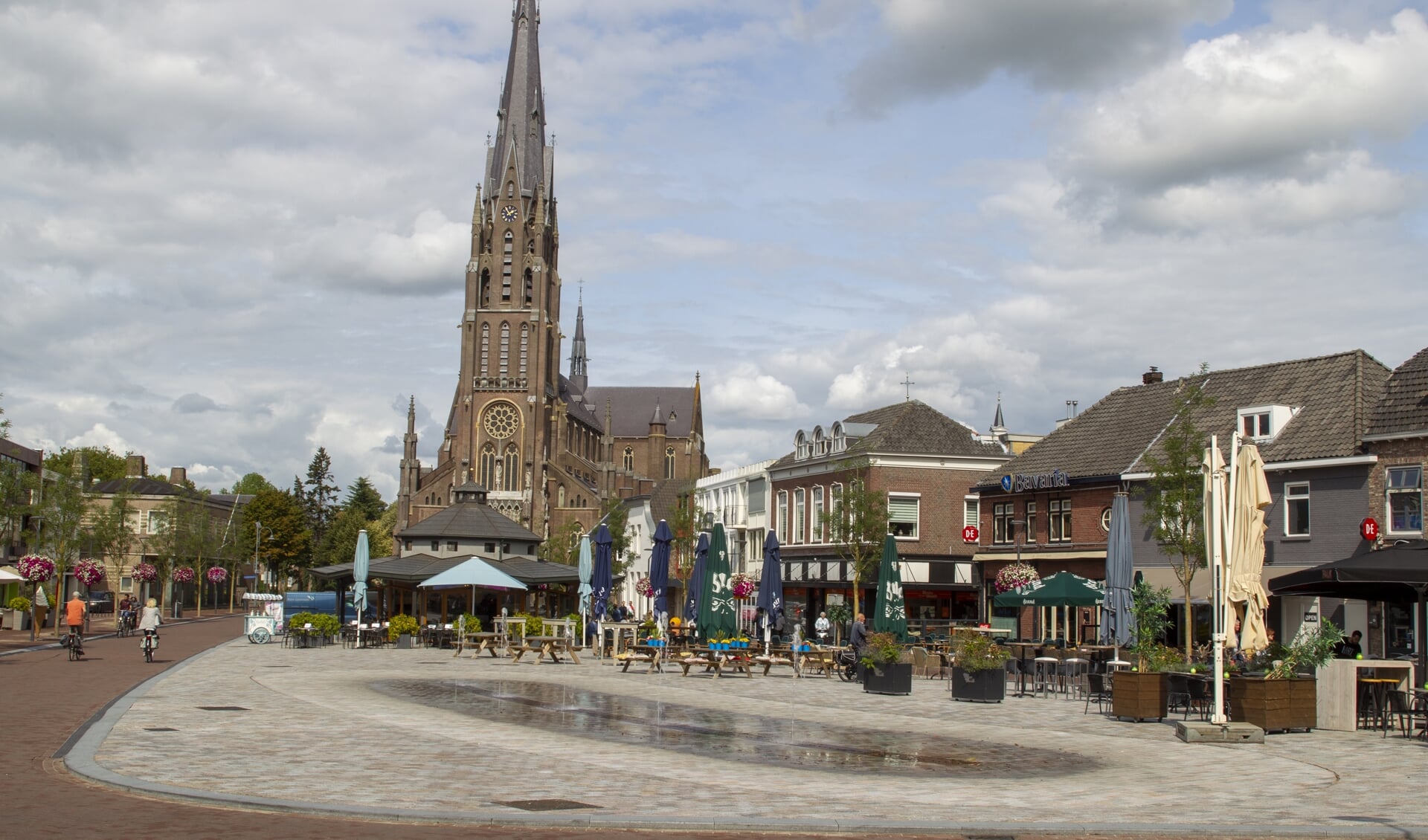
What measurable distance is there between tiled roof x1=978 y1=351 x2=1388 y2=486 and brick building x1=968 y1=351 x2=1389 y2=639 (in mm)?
40

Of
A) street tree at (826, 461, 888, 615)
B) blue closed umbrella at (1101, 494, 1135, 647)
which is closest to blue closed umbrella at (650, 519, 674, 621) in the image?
street tree at (826, 461, 888, 615)

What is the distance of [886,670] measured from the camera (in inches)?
934

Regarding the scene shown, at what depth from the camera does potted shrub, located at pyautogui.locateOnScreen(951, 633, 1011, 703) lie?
71.9ft

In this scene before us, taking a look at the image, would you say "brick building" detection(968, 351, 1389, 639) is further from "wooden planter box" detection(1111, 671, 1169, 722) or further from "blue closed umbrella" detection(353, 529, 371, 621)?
"blue closed umbrella" detection(353, 529, 371, 621)

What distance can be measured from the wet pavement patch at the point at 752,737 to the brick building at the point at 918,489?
27671 millimetres

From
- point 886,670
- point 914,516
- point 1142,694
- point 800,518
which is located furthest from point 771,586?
point 800,518

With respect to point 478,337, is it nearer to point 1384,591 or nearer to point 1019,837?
point 1384,591

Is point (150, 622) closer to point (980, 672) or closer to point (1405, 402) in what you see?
point (980, 672)

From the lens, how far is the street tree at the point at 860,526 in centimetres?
4497

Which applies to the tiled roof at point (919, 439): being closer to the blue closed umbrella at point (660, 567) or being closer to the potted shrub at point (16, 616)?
the blue closed umbrella at point (660, 567)

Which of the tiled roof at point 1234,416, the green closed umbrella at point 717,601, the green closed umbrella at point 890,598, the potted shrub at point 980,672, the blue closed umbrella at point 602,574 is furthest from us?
the blue closed umbrella at point 602,574

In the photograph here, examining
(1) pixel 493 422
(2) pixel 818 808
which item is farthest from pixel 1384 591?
(1) pixel 493 422

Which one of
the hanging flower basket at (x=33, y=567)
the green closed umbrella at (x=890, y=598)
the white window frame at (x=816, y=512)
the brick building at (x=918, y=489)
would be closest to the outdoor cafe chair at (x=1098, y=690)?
the green closed umbrella at (x=890, y=598)

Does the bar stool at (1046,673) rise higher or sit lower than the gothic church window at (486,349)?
lower
